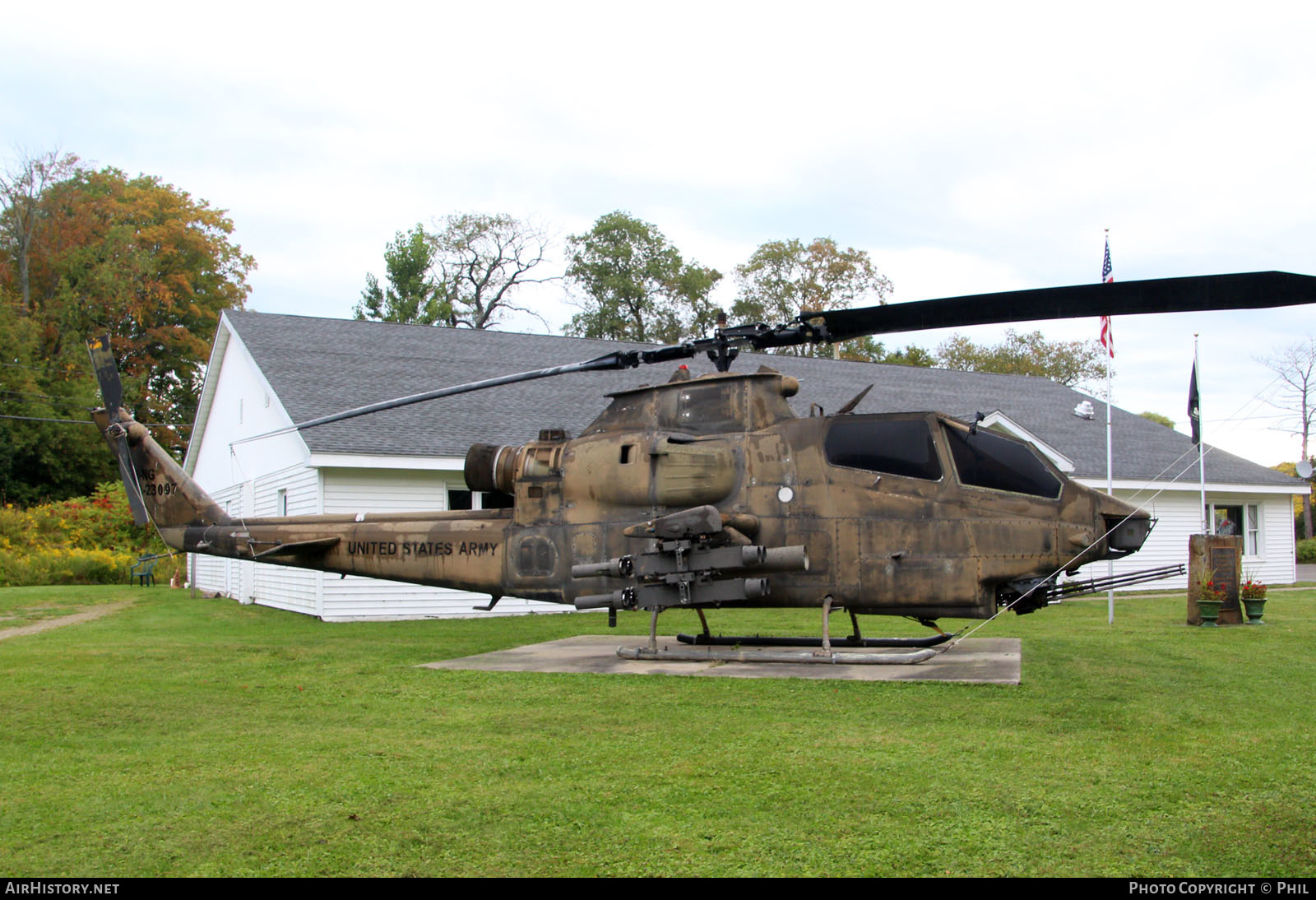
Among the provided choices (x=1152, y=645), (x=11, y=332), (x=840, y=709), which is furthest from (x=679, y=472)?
Answer: (x=11, y=332)

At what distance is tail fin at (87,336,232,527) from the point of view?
13.0m

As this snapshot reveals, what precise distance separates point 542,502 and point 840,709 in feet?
14.6

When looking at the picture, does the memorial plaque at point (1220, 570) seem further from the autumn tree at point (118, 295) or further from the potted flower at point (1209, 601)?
the autumn tree at point (118, 295)

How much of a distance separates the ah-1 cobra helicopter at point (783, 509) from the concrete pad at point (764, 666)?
0.24 m

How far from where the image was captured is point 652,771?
618 centimetres

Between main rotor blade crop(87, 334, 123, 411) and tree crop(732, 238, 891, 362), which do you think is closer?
main rotor blade crop(87, 334, 123, 411)

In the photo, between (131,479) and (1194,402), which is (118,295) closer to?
(131,479)

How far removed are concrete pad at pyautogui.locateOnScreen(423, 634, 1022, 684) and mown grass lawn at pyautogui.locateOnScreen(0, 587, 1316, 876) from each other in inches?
12.8

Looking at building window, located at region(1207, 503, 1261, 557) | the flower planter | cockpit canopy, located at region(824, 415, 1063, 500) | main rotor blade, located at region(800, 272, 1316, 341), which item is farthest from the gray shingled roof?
main rotor blade, located at region(800, 272, 1316, 341)

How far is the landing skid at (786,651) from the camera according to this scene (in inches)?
407

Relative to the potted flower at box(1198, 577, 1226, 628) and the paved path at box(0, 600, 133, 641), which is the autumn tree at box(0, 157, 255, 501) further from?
the potted flower at box(1198, 577, 1226, 628)

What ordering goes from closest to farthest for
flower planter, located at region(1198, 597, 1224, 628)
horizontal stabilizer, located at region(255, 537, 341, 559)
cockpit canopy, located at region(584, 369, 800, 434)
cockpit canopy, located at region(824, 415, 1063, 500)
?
cockpit canopy, located at region(824, 415, 1063, 500)
cockpit canopy, located at region(584, 369, 800, 434)
horizontal stabilizer, located at region(255, 537, 341, 559)
flower planter, located at region(1198, 597, 1224, 628)

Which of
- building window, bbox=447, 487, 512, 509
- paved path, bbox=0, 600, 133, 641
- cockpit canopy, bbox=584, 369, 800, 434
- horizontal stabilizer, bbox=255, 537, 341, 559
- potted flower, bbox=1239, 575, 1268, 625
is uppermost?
cockpit canopy, bbox=584, 369, 800, 434

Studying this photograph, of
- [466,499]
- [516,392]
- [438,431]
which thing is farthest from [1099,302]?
[516,392]
